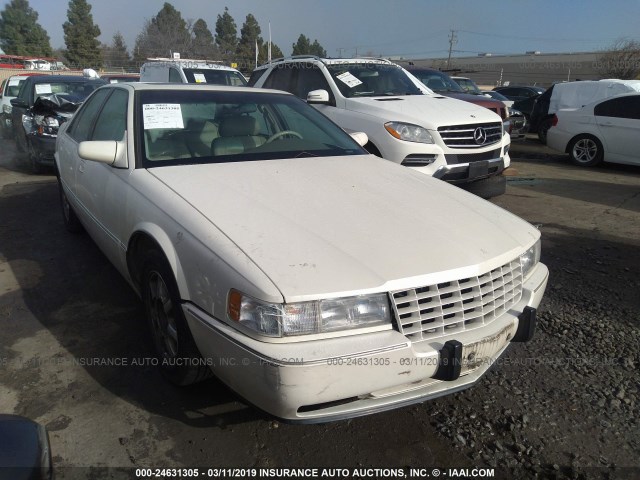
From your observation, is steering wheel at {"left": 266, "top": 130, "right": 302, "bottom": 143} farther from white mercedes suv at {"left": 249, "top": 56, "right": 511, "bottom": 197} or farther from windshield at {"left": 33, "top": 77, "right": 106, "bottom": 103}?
windshield at {"left": 33, "top": 77, "right": 106, "bottom": 103}

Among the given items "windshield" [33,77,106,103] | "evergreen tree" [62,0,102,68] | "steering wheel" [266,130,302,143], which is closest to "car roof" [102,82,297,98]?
"steering wheel" [266,130,302,143]

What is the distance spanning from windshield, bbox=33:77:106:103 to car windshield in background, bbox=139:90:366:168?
6777 millimetres

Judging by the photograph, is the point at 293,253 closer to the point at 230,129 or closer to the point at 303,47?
the point at 230,129

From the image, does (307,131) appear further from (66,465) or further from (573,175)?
(573,175)

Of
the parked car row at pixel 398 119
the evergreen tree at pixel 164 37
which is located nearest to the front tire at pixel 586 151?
the parked car row at pixel 398 119

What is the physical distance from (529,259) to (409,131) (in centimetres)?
326

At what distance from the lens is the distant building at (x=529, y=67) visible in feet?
176

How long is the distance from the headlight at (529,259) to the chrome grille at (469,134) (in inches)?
125

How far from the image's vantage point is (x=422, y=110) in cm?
599

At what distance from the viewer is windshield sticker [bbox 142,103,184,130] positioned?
317 cm

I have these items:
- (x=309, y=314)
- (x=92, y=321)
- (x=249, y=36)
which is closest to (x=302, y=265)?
(x=309, y=314)

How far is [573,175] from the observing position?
8844 millimetres

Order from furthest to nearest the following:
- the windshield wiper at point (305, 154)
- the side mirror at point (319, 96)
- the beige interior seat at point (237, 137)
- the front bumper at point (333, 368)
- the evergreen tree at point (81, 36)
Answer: the evergreen tree at point (81, 36)
the side mirror at point (319, 96)
the windshield wiper at point (305, 154)
the beige interior seat at point (237, 137)
the front bumper at point (333, 368)

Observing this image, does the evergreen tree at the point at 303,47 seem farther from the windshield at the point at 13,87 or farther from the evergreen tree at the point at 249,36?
the windshield at the point at 13,87
